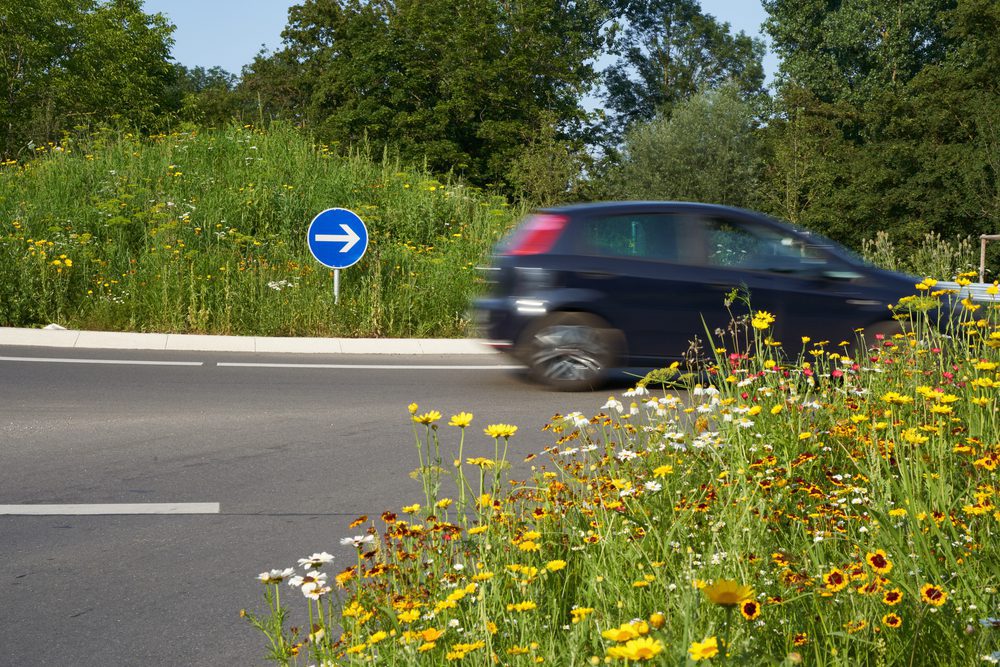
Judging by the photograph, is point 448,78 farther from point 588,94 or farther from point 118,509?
point 118,509

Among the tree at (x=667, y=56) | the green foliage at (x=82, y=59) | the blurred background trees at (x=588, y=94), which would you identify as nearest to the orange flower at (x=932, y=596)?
the blurred background trees at (x=588, y=94)

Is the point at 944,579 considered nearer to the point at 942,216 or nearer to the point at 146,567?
the point at 146,567

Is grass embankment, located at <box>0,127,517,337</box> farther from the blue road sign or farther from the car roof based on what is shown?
the car roof

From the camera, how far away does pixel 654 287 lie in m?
9.54

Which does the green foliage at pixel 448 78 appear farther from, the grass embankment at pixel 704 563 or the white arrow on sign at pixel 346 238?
the grass embankment at pixel 704 563

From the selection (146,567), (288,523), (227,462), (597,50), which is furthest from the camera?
(597,50)

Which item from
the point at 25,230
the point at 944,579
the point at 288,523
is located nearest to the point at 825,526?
the point at 944,579

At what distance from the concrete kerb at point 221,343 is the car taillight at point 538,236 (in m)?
2.20

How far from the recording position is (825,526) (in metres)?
3.67

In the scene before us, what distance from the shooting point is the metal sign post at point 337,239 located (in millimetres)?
13797

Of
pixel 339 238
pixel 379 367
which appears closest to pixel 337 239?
pixel 339 238

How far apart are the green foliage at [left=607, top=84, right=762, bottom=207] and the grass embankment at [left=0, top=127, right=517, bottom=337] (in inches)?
1122

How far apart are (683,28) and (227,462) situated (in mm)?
59157

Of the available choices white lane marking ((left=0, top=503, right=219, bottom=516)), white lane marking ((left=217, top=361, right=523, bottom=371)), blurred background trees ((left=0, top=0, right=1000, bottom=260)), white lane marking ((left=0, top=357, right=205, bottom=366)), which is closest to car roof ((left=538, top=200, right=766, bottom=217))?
white lane marking ((left=217, top=361, right=523, bottom=371))
